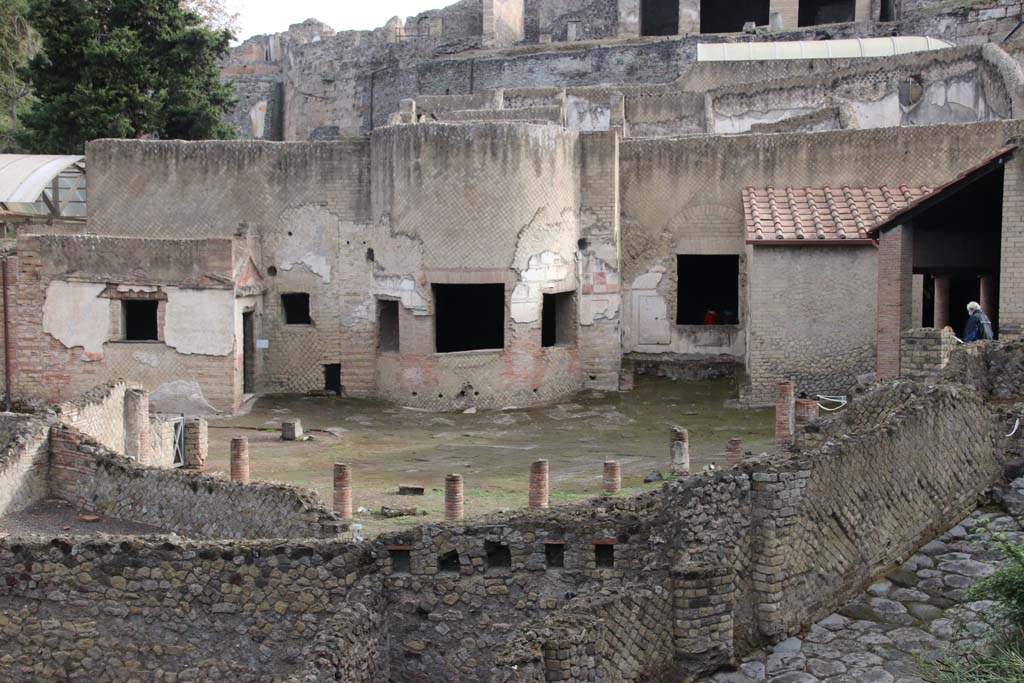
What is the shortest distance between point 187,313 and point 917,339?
9667 mm

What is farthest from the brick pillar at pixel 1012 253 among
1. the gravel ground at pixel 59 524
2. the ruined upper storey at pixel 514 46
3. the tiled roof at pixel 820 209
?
the ruined upper storey at pixel 514 46

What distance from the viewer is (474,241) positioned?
1919 cm

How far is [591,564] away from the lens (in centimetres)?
954

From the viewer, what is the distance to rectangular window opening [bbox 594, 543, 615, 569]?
956 centimetres

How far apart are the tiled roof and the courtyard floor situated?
2334 mm

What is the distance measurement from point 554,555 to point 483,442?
755cm

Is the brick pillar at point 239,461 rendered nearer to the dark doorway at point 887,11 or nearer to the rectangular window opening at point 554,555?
the rectangular window opening at point 554,555

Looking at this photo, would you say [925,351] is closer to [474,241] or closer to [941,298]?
[941,298]

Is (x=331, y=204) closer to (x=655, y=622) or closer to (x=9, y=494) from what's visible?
(x=9, y=494)

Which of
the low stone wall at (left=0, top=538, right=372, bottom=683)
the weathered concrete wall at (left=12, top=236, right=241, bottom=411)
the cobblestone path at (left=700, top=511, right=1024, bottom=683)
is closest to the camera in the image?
the cobblestone path at (left=700, top=511, right=1024, bottom=683)

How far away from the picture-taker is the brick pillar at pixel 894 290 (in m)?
15.7

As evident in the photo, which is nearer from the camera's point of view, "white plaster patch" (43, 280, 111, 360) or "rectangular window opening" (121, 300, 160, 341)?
"white plaster patch" (43, 280, 111, 360)

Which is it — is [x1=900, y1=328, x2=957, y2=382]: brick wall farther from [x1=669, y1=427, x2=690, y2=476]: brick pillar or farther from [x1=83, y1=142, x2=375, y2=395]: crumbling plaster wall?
[x1=83, y1=142, x2=375, y2=395]: crumbling plaster wall

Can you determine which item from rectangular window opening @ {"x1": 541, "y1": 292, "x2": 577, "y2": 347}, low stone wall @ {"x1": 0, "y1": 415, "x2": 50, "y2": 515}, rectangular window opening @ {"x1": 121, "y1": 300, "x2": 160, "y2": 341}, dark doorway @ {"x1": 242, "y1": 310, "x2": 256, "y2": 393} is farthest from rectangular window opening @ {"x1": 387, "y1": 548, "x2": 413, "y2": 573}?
Answer: rectangular window opening @ {"x1": 121, "y1": 300, "x2": 160, "y2": 341}
